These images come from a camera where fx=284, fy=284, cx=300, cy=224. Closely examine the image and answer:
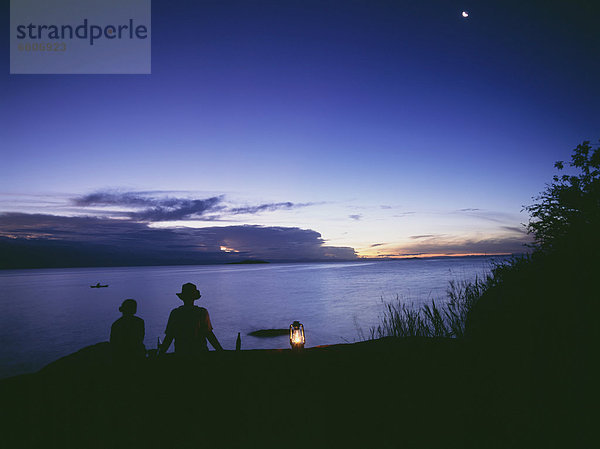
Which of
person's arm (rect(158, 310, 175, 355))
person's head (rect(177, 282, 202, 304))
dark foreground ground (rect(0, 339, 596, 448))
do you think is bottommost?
dark foreground ground (rect(0, 339, 596, 448))

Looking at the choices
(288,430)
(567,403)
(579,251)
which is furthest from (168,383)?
(579,251)

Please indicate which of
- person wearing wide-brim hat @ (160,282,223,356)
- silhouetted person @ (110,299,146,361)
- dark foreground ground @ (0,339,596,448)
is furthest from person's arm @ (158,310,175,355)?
silhouetted person @ (110,299,146,361)

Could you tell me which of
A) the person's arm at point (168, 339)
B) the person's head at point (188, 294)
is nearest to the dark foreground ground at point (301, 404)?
the person's arm at point (168, 339)

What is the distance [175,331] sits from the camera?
592 cm

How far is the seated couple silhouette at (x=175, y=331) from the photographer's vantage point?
5676mm

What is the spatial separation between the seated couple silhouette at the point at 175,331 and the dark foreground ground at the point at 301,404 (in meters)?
0.28

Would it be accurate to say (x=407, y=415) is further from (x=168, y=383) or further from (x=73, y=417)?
(x=73, y=417)

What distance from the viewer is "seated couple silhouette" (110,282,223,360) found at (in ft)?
18.6

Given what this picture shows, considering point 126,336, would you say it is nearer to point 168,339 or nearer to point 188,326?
point 168,339

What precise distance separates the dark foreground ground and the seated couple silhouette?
0.28m

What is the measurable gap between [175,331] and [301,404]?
2.98 metres

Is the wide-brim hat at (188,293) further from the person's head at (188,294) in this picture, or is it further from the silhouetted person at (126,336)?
the silhouetted person at (126,336)

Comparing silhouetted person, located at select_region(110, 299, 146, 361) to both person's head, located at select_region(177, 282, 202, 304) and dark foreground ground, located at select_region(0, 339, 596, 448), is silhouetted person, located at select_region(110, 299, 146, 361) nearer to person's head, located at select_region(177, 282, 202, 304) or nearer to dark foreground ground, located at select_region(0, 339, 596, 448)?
dark foreground ground, located at select_region(0, 339, 596, 448)

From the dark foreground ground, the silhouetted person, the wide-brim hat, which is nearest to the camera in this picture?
the dark foreground ground
